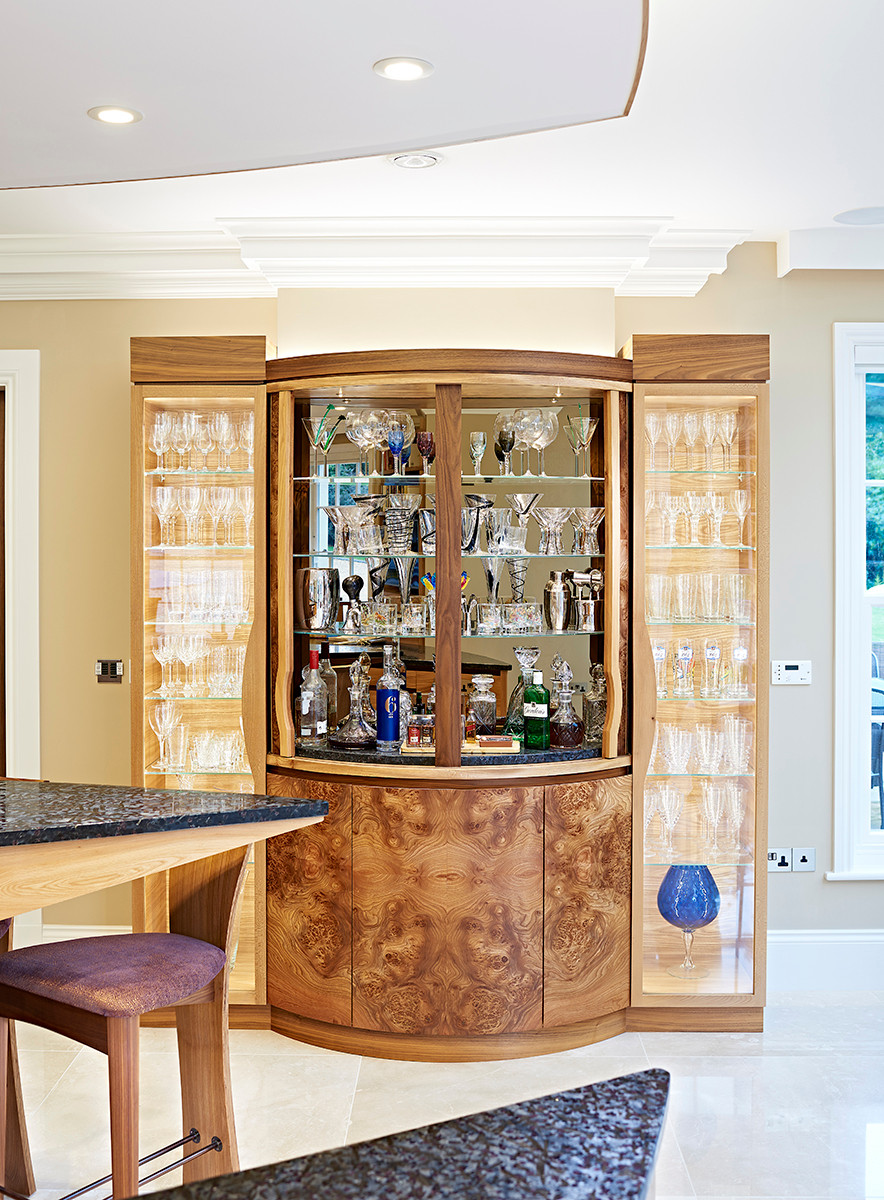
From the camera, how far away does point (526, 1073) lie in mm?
3113

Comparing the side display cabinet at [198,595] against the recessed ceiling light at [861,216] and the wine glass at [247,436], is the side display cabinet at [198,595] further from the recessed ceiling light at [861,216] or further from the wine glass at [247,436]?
the recessed ceiling light at [861,216]

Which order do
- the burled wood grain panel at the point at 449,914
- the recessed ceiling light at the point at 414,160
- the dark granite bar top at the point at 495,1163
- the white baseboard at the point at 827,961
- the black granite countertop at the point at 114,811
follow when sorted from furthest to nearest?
the white baseboard at the point at 827,961
the burled wood grain panel at the point at 449,914
the recessed ceiling light at the point at 414,160
the black granite countertop at the point at 114,811
the dark granite bar top at the point at 495,1163

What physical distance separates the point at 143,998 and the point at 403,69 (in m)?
1.74

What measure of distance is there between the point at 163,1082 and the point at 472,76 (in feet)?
9.29

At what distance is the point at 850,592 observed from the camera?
3.83 meters

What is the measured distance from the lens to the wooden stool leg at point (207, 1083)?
2.10 metres

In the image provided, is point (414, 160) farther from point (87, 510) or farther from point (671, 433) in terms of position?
point (87, 510)

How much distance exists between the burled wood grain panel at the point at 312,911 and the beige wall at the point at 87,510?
86cm

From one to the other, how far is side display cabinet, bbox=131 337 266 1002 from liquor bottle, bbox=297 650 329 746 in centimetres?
17

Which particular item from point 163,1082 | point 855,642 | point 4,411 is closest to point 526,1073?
point 163,1082

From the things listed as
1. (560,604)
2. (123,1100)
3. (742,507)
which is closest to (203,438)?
(560,604)

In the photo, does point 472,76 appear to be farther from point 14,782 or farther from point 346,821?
point 346,821

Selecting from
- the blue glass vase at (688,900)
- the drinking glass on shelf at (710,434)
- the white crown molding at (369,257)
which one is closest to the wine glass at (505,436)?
the white crown molding at (369,257)

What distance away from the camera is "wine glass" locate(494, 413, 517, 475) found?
3.51 m
